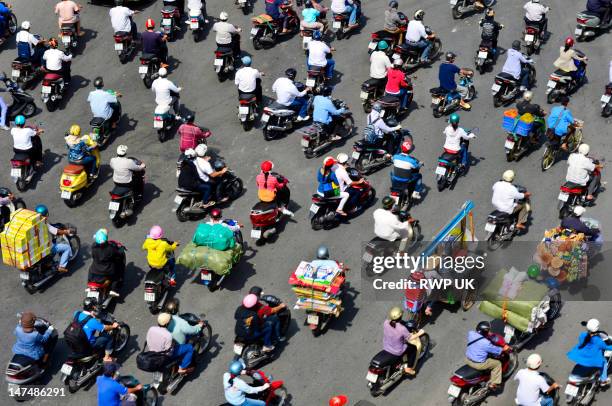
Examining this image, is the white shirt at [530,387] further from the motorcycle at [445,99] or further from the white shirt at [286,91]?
the white shirt at [286,91]

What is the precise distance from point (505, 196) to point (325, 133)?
6.36 meters

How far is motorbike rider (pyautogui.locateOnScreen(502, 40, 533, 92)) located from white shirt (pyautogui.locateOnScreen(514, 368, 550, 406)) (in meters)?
12.5

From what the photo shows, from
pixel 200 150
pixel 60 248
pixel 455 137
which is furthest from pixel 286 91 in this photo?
pixel 60 248

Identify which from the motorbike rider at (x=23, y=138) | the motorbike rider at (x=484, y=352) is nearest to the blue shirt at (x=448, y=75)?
the motorbike rider at (x=484, y=352)

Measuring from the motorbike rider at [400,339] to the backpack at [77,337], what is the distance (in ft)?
21.2

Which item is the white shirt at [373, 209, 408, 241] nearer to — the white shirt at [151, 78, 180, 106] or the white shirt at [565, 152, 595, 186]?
the white shirt at [565, 152, 595, 186]

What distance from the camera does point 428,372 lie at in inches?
946

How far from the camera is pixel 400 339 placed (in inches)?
909

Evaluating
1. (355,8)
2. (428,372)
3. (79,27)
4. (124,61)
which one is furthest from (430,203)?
(79,27)

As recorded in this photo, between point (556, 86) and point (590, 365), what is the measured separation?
12.2m

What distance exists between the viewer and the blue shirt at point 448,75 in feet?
103

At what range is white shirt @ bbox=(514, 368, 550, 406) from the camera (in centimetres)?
2188

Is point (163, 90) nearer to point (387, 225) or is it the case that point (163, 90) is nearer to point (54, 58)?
point (54, 58)

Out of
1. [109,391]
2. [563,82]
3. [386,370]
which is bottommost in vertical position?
[386,370]
